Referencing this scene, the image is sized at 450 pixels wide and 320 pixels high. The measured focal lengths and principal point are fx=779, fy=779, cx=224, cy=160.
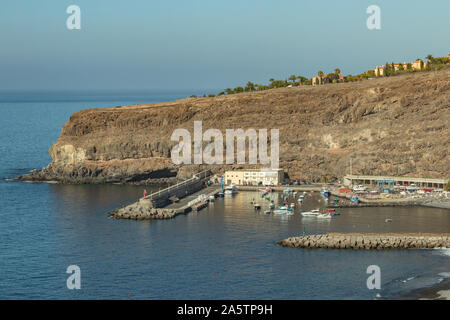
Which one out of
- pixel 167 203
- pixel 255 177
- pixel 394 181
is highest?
pixel 255 177

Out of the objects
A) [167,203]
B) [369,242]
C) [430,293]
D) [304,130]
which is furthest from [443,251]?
[304,130]

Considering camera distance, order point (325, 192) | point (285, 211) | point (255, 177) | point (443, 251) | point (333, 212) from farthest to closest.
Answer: point (255, 177) → point (325, 192) → point (333, 212) → point (285, 211) → point (443, 251)

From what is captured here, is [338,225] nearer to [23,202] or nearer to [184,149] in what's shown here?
[23,202]

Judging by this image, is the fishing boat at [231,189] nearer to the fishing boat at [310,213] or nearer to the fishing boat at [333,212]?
the fishing boat at [333,212]

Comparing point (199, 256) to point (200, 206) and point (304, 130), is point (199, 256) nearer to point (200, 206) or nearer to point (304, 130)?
point (200, 206)

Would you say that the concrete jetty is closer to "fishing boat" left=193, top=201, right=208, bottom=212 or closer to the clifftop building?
"fishing boat" left=193, top=201, right=208, bottom=212
